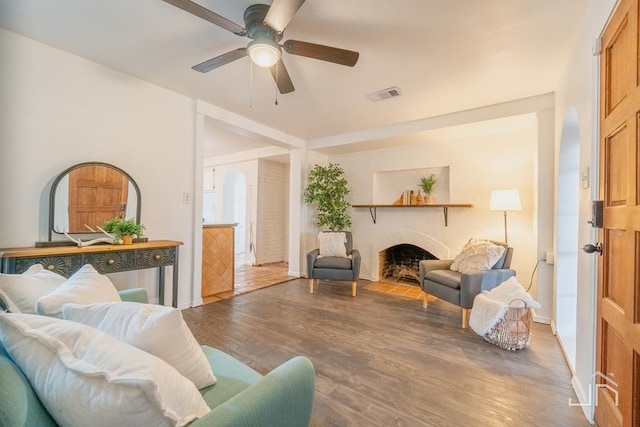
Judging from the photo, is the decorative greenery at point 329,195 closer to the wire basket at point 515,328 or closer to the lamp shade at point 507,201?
the lamp shade at point 507,201

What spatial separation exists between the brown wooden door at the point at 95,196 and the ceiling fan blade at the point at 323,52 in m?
2.07

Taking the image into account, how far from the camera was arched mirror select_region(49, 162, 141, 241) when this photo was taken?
2.30m

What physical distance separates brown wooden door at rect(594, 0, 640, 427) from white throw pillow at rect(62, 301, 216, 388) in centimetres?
166

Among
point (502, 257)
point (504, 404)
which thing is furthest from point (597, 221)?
point (502, 257)

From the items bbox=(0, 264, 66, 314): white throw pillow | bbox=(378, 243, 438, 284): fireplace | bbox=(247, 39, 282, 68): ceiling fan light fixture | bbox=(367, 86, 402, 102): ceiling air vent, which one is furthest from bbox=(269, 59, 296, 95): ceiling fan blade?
bbox=(378, 243, 438, 284): fireplace

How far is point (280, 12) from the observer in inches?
58.2

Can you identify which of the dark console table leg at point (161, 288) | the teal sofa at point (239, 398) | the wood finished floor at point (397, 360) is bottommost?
the wood finished floor at point (397, 360)

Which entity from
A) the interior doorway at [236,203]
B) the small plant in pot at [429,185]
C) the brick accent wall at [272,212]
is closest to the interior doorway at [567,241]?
the small plant in pot at [429,185]

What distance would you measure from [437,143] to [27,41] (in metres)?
4.51

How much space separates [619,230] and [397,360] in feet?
5.05

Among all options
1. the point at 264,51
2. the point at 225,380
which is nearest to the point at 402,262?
the point at 264,51

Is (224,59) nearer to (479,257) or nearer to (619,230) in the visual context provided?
(619,230)

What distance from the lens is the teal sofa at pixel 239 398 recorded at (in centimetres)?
56

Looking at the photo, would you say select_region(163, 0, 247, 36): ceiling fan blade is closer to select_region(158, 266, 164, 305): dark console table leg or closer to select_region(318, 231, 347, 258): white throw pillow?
select_region(158, 266, 164, 305): dark console table leg
